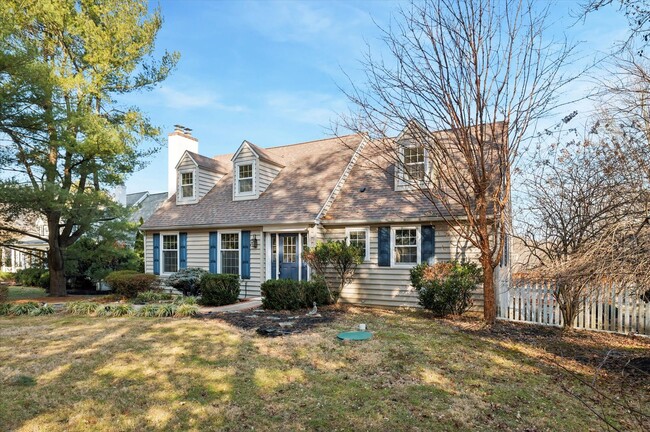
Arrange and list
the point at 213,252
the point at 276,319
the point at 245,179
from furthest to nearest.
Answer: the point at 245,179, the point at 213,252, the point at 276,319

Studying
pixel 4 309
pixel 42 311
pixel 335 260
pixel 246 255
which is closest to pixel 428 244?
pixel 335 260

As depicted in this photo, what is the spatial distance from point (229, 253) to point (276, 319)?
18.5ft

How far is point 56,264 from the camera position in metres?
15.2

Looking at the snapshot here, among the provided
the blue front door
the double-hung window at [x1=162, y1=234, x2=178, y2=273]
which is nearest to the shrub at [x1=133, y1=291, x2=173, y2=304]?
the double-hung window at [x1=162, y1=234, x2=178, y2=273]

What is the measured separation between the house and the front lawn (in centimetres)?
375

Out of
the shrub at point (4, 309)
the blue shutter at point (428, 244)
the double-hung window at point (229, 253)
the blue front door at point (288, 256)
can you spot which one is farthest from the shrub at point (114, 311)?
the blue shutter at point (428, 244)

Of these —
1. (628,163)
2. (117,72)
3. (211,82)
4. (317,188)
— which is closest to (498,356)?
(628,163)

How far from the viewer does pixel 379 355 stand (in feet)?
20.8

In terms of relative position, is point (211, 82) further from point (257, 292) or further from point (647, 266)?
point (647, 266)

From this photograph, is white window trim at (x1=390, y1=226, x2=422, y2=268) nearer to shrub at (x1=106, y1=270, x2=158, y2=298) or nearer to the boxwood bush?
the boxwood bush

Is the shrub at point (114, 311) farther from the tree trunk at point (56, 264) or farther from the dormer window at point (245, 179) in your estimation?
the tree trunk at point (56, 264)

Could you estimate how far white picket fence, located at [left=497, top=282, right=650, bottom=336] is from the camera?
7957 millimetres

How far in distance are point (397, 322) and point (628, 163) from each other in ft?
18.1

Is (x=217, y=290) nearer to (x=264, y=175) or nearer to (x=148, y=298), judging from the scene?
(x=148, y=298)
